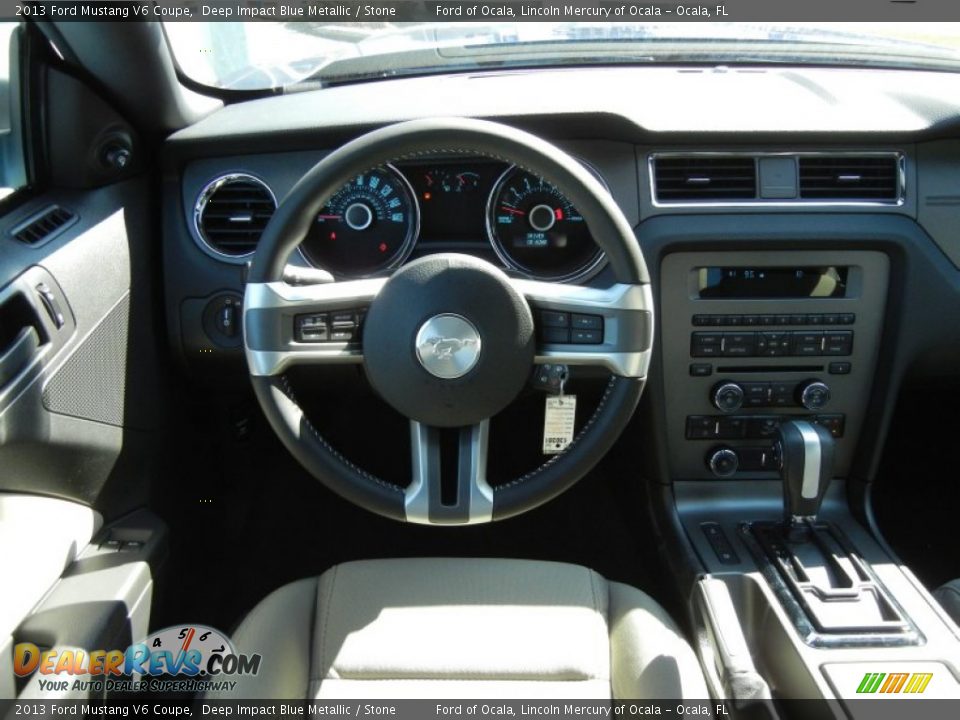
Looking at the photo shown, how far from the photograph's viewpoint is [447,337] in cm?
138

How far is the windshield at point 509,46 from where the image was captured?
205 cm

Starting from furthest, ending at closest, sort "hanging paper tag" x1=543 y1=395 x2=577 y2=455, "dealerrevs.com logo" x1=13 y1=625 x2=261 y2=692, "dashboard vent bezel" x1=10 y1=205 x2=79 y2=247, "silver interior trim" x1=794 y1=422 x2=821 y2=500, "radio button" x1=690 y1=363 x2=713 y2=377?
"radio button" x1=690 y1=363 x2=713 y2=377, "silver interior trim" x1=794 y1=422 x2=821 y2=500, "dashboard vent bezel" x1=10 y1=205 x2=79 y2=247, "hanging paper tag" x1=543 y1=395 x2=577 y2=455, "dealerrevs.com logo" x1=13 y1=625 x2=261 y2=692

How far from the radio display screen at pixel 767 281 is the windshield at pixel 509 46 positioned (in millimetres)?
625

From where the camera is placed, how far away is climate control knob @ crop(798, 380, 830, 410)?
1958 mm

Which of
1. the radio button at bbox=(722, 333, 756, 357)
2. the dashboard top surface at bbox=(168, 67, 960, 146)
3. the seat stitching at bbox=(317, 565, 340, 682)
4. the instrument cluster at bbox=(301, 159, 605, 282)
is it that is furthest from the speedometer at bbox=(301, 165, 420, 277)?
the radio button at bbox=(722, 333, 756, 357)

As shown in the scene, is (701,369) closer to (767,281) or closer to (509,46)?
(767,281)

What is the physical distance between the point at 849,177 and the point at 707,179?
0.31 meters

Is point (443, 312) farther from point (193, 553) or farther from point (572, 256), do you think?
point (193, 553)

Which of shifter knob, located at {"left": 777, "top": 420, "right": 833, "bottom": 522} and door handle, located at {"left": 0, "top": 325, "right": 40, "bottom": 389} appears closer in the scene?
door handle, located at {"left": 0, "top": 325, "right": 40, "bottom": 389}

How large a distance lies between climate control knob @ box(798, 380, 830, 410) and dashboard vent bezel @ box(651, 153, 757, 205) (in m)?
0.45

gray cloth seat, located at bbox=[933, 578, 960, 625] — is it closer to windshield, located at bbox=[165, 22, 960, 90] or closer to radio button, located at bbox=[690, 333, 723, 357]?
radio button, located at bbox=[690, 333, 723, 357]

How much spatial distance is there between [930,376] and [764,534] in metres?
0.60

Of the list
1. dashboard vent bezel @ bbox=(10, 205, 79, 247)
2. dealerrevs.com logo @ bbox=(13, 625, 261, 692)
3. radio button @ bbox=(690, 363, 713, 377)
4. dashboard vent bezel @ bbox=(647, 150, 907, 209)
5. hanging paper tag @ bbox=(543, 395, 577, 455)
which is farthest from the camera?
radio button @ bbox=(690, 363, 713, 377)

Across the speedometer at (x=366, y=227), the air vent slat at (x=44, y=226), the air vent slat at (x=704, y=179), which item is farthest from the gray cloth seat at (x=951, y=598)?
the air vent slat at (x=44, y=226)
